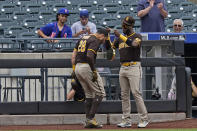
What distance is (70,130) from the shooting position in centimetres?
881

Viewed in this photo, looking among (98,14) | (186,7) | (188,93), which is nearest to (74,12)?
(98,14)

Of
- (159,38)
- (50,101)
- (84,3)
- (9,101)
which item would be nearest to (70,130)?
(50,101)

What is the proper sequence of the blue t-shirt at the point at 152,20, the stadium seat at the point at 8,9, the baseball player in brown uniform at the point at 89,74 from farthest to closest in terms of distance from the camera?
the stadium seat at the point at 8,9 → the blue t-shirt at the point at 152,20 → the baseball player in brown uniform at the point at 89,74

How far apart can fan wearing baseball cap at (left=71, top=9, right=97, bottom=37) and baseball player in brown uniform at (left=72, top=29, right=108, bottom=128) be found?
1952 mm

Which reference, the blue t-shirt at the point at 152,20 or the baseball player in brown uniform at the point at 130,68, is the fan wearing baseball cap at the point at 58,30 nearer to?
the blue t-shirt at the point at 152,20

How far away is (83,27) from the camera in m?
11.6

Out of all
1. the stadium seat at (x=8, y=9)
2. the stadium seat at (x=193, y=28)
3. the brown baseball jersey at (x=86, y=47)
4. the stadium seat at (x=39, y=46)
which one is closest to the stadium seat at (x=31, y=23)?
the stadium seat at (x=8, y=9)

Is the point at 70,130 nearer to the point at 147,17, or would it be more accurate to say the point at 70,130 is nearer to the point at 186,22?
the point at 147,17

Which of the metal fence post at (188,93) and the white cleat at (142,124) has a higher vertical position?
the metal fence post at (188,93)

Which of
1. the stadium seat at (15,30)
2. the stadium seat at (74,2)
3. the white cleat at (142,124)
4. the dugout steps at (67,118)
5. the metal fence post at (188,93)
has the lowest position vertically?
the dugout steps at (67,118)

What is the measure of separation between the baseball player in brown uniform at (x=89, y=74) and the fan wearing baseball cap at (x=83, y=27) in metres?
1.95

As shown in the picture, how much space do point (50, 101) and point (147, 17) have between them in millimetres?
2955

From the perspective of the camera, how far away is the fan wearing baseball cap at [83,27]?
11.3 m

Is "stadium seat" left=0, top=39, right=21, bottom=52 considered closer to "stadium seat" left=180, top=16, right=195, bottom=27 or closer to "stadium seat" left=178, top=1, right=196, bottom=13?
"stadium seat" left=180, top=16, right=195, bottom=27
